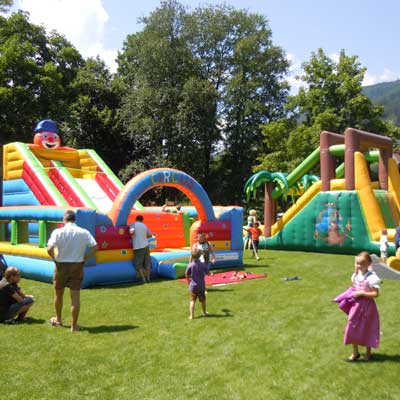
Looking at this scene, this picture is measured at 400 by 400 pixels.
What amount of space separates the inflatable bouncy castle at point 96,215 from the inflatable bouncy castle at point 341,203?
13.7 feet

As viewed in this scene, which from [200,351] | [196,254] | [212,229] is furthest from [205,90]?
[200,351]

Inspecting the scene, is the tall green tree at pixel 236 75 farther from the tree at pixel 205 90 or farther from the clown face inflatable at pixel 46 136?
the clown face inflatable at pixel 46 136

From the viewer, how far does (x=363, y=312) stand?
16.5ft

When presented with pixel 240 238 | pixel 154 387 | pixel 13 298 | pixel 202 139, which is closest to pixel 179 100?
pixel 202 139

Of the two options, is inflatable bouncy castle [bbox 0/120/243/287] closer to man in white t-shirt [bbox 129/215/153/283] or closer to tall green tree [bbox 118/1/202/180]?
man in white t-shirt [bbox 129/215/153/283]

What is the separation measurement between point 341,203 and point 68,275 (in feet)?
35.0

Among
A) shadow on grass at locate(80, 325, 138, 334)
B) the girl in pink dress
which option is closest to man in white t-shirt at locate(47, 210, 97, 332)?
shadow on grass at locate(80, 325, 138, 334)

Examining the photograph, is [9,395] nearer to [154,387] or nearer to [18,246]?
[154,387]

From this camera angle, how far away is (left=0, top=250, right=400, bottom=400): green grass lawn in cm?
423

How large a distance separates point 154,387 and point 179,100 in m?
25.9

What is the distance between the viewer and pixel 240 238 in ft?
41.3

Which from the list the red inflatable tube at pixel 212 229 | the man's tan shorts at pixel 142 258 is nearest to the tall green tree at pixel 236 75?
the red inflatable tube at pixel 212 229

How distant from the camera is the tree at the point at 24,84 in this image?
85.5 feet

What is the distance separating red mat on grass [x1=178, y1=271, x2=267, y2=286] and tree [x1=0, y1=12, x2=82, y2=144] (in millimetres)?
19141
